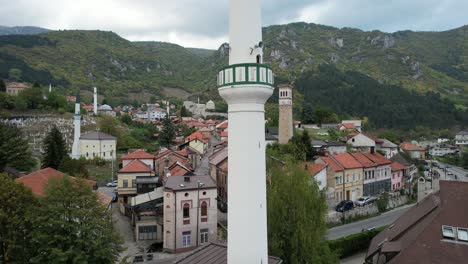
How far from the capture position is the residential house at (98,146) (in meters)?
62.9

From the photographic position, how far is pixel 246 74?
8.93m

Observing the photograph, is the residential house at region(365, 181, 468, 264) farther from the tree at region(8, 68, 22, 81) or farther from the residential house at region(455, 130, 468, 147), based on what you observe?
the tree at region(8, 68, 22, 81)

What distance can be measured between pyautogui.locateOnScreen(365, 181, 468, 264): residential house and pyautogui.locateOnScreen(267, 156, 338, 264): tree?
10.1 ft

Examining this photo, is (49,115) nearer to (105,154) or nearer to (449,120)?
(105,154)

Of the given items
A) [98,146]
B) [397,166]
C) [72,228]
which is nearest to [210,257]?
[72,228]

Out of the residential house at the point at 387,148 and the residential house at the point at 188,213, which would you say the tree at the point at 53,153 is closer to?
the residential house at the point at 188,213

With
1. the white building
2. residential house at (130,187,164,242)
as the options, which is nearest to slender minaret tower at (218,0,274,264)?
residential house at (130,187,164,242)

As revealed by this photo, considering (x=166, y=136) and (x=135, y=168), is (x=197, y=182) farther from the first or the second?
(x=166, y=136)

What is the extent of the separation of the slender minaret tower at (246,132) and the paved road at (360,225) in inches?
920

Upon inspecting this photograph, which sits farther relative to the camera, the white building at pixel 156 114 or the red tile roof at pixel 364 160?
the white building at pixel 156 114

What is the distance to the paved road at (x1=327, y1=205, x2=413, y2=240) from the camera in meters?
31.7

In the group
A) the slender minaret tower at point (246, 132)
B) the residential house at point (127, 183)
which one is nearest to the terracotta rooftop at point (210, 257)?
the slender minaret tower at point (246, 132)

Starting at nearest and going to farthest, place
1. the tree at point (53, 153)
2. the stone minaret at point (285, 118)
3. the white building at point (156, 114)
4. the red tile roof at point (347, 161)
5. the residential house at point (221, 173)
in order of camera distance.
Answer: the residential house at point (221, 173), the red tile roof at point (347, 161), the tree at point (53, 153), the stone minaret at point (285, 118), the white building at point (156, 114)

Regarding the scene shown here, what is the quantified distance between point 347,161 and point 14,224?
36514 millimetres
